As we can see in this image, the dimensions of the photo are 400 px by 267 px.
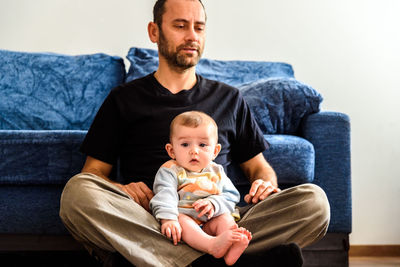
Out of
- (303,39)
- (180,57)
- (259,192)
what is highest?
(180,57)

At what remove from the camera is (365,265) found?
2182mm

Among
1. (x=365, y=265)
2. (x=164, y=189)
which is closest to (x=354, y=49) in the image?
(x=365, y=265)

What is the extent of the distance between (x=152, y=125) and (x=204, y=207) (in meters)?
0.44

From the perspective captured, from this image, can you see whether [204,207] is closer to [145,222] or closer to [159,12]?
[145,222]

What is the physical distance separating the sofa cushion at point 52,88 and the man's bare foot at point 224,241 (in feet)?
4.27

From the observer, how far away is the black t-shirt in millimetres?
1545

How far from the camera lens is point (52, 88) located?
2268 mm

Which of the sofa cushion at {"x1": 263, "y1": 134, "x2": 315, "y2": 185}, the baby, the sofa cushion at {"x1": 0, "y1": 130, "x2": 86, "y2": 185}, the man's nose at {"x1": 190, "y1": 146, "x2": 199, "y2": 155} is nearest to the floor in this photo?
the sofa cushion at {"x1": 263, "y1": 134, "x2": 315, "y2": 185}

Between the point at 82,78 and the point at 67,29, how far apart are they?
485 millimetres

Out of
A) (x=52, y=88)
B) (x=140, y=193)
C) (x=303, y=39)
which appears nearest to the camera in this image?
(x=140, y=193)

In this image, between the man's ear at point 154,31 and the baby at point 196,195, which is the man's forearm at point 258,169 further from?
the man's ear at point 154,31

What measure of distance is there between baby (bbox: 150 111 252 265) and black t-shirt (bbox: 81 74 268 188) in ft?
0.68

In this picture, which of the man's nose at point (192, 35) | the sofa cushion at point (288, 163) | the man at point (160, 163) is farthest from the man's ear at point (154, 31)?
the sofa cushion at point (288, 163)

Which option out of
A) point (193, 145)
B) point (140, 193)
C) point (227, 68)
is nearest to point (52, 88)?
point (227, 68)
